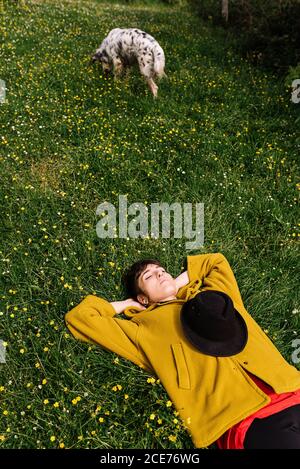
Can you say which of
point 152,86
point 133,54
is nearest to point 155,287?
point 152,86

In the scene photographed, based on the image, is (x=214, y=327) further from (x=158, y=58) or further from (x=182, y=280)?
(x=158, y=58)

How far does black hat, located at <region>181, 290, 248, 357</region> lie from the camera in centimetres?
385

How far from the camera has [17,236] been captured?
18.1 feet

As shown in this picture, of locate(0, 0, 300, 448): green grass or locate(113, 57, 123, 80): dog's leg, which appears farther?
locate(113, 57, 123, 80): dog's leg

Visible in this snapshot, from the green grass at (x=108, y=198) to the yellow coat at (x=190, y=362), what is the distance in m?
0.16

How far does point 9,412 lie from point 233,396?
2.00 meters

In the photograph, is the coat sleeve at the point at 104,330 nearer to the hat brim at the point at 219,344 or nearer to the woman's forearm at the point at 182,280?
the hat brim at the point at 219,344

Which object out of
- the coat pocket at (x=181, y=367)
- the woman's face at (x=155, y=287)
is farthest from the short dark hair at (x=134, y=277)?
the coat pocket at (x=181, y=367)

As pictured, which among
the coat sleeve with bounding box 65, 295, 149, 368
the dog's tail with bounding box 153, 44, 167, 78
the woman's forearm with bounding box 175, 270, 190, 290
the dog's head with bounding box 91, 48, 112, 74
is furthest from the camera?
the dog's head with bounding box 91, 48, 112, 74

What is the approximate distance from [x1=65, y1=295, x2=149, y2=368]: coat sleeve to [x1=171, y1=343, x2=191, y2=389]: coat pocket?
0.37 m

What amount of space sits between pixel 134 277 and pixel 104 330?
0.76 meters

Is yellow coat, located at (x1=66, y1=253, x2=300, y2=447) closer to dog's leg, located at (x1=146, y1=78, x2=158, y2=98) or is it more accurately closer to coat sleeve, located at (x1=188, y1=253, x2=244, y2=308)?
coat sleeve, located at (x1=188, y1=253, x2=244, y2=308)

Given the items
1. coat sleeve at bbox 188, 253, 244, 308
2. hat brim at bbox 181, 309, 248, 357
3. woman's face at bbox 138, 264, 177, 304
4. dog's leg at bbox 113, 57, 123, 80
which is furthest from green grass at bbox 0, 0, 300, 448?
hat brim at bbox 181, 309, 248, 357
